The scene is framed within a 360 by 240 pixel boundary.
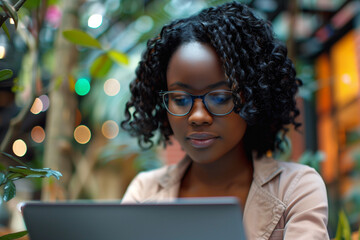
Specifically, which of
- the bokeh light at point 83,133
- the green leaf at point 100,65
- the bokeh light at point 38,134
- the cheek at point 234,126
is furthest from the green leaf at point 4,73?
the bokeh light at point 38,134

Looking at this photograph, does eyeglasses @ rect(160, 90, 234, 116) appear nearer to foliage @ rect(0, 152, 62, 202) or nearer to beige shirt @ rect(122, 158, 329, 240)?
beige shirt @ rect(122, 158, 329, 240)

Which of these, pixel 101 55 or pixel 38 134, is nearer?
Answer: pixel 101 55

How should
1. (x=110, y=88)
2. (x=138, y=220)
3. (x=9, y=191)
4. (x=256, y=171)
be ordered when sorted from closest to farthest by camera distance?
(x=138, y=220)
(x=9, y=191)
(x=256, y=171)
(x=110, y=88)

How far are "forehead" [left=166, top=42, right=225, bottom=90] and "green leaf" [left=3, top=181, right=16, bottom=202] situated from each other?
0.58m

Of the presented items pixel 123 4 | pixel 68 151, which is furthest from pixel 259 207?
pixel 123 4

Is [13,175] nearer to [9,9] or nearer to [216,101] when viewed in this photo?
[9,9]

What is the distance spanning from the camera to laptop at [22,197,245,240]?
73 cm

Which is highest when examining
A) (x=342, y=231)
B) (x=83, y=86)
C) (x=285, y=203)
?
(x=83, y=86)

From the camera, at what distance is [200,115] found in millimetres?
1232

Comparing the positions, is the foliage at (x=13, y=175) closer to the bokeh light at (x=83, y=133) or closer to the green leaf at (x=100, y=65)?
the green leaf at (x=100, y=65)

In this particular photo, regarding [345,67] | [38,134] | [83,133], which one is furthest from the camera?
[38,134]

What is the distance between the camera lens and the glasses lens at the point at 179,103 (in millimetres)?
1280

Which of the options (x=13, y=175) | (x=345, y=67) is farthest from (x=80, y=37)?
(x=345, y=67)

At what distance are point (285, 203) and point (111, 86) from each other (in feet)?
8.84
